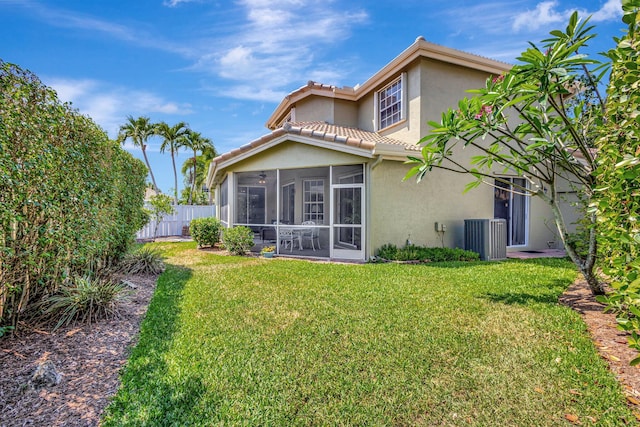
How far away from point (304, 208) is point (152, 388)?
11.4 m

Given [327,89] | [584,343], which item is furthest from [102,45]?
[584,343]

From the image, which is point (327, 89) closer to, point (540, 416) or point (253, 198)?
point (253, 198)

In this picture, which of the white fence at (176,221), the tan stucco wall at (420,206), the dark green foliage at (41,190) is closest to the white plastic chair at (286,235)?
the tan stucco wall at (420,206)

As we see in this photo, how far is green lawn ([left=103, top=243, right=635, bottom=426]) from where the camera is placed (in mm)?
2664

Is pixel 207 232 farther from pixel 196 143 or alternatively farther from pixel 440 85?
pixel 196 143

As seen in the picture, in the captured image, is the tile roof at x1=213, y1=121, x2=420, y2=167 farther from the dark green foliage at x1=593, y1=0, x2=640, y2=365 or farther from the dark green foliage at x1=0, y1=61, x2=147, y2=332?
the dark green foliage at x1=593, y1=0, x2=640, y2=365

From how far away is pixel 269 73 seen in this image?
1189 cm

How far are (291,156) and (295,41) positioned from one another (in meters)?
3.72

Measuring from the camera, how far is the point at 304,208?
14227 millimetres

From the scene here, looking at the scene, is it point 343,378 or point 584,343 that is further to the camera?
point 584,343

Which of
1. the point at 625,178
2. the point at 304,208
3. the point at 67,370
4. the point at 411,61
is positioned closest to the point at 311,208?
the point at 304,208

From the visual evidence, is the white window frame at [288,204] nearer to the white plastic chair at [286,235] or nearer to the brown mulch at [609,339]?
the white plastic chair at [286,235]

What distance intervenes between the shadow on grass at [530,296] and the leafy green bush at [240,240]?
8.24 m

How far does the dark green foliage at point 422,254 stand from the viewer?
32.6ft
